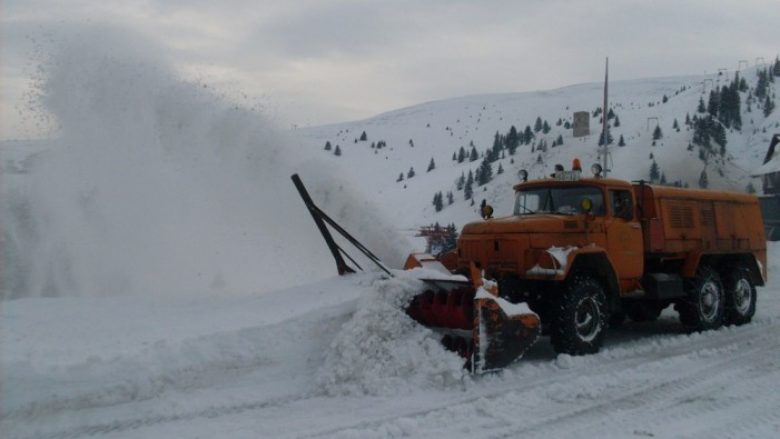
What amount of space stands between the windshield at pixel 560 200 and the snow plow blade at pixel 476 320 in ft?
6.92

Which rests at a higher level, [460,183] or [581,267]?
[460,183]

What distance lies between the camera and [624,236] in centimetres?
885

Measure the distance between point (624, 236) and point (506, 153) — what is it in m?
34.9

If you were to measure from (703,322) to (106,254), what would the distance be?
29.6 ft

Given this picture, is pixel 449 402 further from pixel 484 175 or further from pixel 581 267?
pixel 484 175

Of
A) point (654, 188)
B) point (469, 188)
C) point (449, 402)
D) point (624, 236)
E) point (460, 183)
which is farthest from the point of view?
point (460, 183)

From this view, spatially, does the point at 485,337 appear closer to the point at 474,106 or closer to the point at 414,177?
the point at 414,177

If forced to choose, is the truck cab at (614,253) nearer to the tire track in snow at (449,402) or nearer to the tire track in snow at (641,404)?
the tire track in snow at (449,402)

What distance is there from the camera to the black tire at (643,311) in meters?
10.4

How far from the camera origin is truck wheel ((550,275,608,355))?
25.2 feet

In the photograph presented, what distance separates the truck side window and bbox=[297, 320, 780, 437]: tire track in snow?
1.84 meters

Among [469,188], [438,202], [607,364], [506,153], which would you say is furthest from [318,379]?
[506,153]

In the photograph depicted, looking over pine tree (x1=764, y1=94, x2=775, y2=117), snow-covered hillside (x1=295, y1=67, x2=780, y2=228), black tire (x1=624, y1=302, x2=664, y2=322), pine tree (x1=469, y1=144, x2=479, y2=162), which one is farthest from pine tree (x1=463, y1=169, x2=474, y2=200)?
black tire (x1=624, y1=302, x2=664, y2=322)

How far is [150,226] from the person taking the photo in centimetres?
972
